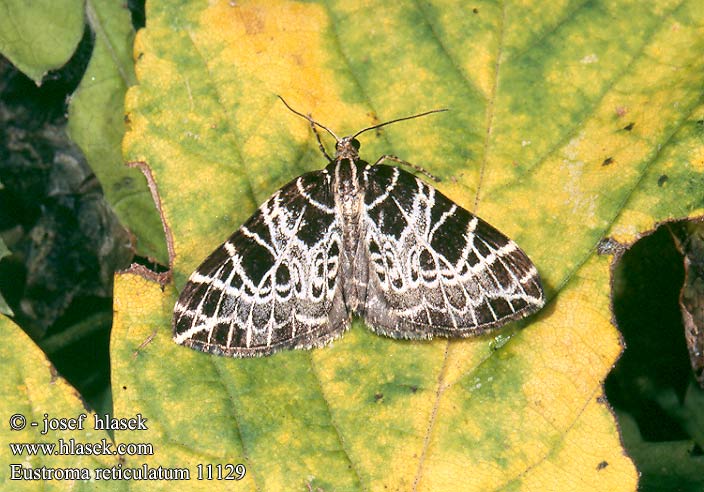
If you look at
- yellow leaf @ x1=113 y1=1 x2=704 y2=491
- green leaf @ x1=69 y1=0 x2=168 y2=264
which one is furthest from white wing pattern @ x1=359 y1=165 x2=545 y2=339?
green leaf @ x1=69 y1=0 x2=168 y2=264

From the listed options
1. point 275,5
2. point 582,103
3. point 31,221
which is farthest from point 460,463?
point 31,221

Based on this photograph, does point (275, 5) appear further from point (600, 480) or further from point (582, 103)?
→ point (600, 480)

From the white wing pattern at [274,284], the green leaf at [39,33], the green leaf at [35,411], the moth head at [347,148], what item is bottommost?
the green leaf at [35,411]

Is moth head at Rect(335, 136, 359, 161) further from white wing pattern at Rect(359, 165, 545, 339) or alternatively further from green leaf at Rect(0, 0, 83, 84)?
green leaf at Rect(0, 0, 83, 84)

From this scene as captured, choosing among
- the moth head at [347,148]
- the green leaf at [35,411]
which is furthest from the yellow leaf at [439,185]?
the green leaf at [35,411]

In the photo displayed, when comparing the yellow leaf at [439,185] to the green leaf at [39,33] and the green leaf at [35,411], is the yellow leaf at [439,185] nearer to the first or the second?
the green leaf at [35,411]

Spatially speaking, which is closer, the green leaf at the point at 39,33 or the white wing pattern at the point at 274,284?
the white wing pattern at the point at 274,284
